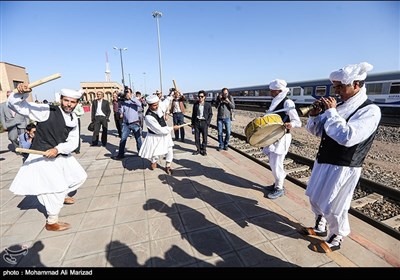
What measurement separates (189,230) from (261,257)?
0.99 m

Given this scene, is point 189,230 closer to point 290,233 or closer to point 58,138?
point 290,233

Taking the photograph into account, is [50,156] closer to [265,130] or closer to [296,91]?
[265,130]

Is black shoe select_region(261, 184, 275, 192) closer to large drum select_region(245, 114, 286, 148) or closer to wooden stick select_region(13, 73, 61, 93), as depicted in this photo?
large drum select_region(245, 114, 286, 148)

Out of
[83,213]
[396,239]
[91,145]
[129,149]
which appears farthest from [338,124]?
[91,145]

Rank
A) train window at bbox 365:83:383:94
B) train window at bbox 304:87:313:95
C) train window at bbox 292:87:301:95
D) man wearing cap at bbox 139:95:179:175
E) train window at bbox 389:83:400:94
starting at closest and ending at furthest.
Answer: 1. man wearing cap at bbox 139:95:179:175
2. train window at bbox 389:83:400:94
3. train window at bbox 365:83:383:94
4. train window at bbox 304:87:313:95
5. train window at bbox 292:87:301:95

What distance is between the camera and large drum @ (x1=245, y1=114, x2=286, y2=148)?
9.61 ft

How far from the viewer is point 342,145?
209 cm

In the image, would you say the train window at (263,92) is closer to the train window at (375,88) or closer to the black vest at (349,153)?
the train window at (375,88)

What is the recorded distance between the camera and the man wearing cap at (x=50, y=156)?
8.87ft

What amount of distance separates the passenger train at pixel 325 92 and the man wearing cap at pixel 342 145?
16.0 metres

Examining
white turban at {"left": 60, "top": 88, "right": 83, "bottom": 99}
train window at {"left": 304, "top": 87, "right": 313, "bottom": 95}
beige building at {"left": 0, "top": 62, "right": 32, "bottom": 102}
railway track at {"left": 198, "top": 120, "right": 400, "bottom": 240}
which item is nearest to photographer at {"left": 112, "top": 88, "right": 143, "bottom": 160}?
white turban at {"left": 60, "top": 88, "right": 83, "bottom": 99}

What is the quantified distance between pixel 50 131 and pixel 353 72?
364 centimetres

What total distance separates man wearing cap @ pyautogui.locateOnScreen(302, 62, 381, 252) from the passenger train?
1604cm

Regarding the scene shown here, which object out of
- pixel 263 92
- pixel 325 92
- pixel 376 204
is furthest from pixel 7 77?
pixel 376 204
